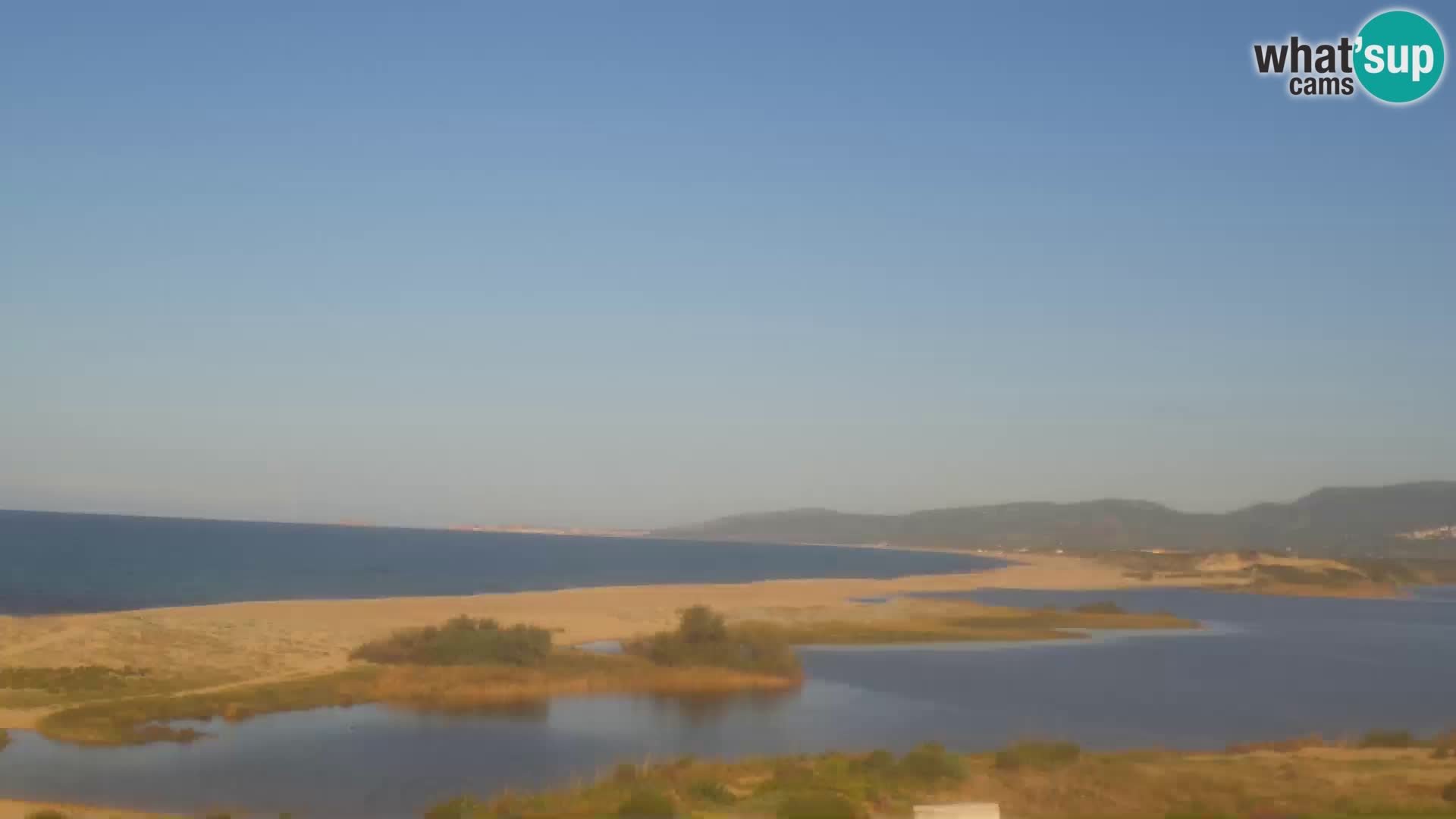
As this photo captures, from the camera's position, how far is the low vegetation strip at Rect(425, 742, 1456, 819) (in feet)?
49.6

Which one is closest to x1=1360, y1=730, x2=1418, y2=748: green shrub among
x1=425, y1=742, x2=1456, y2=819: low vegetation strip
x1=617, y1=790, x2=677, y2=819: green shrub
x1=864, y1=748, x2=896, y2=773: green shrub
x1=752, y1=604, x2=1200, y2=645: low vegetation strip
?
x1=425, y1=742, x2=1456, y2=819: low vegetation strip

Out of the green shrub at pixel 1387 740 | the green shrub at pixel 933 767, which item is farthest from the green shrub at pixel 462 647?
the green shrub at pixel 1387 740

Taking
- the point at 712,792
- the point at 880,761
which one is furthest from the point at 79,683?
the point at 880,761

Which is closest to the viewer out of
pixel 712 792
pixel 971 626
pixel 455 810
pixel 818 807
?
pixel 818 807

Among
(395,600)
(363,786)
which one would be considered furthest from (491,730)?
(395,600)

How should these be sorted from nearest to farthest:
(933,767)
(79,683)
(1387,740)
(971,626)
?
(933,767)
(1387,740)
(79,683)
(971,626)

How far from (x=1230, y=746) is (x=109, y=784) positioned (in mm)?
20447

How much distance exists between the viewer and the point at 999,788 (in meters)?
17.1

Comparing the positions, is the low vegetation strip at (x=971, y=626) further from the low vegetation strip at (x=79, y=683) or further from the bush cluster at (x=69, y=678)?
the bush cluster at (x=69, y=678)

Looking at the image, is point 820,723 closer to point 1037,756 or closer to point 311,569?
point 1037,756

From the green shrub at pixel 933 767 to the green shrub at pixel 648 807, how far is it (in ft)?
13.6

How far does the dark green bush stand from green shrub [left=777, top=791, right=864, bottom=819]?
18.9 meters

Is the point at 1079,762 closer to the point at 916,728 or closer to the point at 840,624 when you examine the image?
the point at 916,728

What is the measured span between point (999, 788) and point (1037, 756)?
2.22 m
